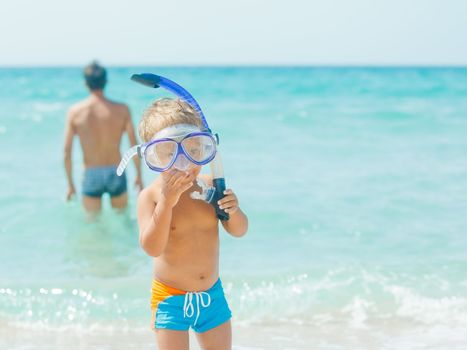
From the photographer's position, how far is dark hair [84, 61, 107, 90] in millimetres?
6559

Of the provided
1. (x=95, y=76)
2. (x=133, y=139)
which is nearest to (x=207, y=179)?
(x=133, y=139)

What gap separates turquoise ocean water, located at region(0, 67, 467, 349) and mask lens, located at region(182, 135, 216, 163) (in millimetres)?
2050

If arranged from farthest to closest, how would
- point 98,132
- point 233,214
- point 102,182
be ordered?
point 102,182 < point 98,132 < point 233,214

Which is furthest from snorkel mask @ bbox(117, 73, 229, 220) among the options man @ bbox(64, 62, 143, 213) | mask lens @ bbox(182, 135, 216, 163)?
man @ bbox(64, 62, 143, 213)

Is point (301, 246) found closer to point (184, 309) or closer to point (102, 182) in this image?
point (102, 182)

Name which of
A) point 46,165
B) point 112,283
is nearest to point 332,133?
point 46,165

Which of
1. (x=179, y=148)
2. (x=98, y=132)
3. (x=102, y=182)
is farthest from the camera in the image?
(x=102, y=182)

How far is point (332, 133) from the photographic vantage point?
49.2 feet

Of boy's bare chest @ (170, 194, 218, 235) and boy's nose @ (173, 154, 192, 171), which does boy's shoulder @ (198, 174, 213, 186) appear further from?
boy's nose @ (173, 154, 192, 171)

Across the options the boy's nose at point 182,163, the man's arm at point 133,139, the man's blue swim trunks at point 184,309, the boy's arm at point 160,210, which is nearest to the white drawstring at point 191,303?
the man's blue swim trunks at point 184,309

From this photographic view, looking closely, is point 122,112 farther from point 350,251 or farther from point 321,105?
point 321,105

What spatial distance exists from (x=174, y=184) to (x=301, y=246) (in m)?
4.01

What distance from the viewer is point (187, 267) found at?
9.84 feet

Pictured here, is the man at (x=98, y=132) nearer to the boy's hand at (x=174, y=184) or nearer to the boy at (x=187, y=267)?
the boy at (x=187, y=267)
